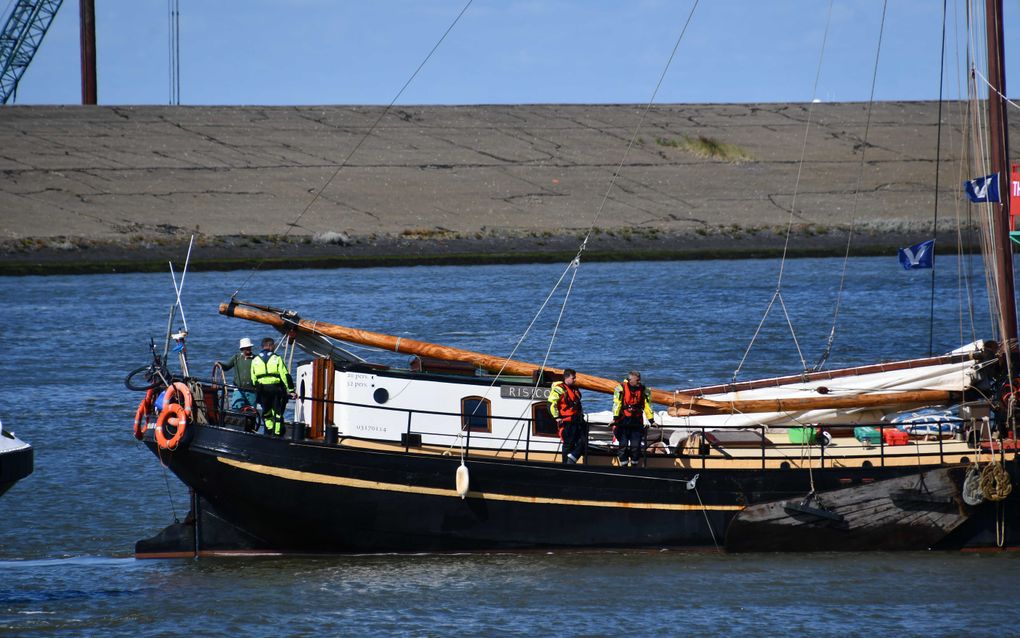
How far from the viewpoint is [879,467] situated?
17.6 meters

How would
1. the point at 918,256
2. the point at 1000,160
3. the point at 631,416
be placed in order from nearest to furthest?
1. the point at 631,416
2. the point at 1000,160
3. the point at 918,256

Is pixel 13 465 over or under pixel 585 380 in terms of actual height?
under

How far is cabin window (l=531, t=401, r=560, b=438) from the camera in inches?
722

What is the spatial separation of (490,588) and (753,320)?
92.5ft

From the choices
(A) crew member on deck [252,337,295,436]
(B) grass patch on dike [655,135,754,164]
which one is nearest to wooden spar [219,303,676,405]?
(A) crew member on deck [252,337,295,436]

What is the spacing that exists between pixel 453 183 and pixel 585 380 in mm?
59776

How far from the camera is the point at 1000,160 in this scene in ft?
64.1

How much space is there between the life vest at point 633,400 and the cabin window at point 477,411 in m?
1.93

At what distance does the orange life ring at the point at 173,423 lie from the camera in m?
17.2

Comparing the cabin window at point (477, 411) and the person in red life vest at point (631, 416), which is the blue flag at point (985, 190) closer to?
the person in red life vest at point (631, 416)

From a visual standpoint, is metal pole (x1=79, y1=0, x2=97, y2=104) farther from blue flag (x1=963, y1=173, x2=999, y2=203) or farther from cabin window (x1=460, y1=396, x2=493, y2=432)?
blue flag (x1=963, y1=173, x2=999, y2=203)

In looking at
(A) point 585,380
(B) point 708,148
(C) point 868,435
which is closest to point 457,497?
(A) point 585,380

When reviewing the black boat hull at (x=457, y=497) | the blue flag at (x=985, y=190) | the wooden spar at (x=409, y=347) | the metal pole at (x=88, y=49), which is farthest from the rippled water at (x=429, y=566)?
the metal pole at (x=88, y=49)

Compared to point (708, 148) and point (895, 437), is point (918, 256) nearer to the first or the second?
point (895, 437)
